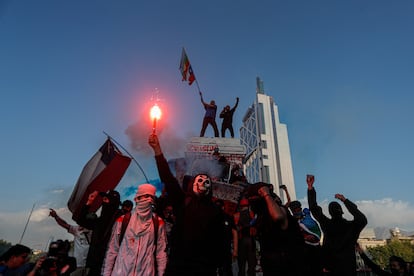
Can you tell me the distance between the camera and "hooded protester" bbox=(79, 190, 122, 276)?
3.95 m

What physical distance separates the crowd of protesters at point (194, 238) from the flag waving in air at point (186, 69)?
12088 mm

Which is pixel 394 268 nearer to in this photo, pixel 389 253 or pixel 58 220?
pixel 58 220

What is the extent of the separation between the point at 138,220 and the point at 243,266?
3.26 metres

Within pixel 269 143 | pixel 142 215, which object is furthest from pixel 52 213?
pixel 269 143

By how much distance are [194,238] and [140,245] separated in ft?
2.95

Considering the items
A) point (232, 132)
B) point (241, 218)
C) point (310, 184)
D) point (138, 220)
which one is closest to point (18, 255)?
point (138, 220)

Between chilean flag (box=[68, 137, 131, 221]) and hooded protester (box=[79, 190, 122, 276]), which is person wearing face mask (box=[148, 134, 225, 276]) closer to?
hooded protester (box=[79, 190, 122, 276])

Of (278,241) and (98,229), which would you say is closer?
(278,241)

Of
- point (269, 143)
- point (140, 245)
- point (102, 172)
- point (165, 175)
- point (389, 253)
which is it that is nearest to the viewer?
point (165, 175)

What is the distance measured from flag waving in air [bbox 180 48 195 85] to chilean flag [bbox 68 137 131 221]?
9.01 m

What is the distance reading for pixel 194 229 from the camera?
2.57m

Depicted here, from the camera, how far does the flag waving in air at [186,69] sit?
1578 cm

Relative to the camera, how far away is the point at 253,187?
2889mm

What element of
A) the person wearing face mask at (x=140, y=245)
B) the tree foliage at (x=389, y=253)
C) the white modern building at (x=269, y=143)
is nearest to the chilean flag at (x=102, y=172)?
the person wearing face mask at (x=140, y=245)
